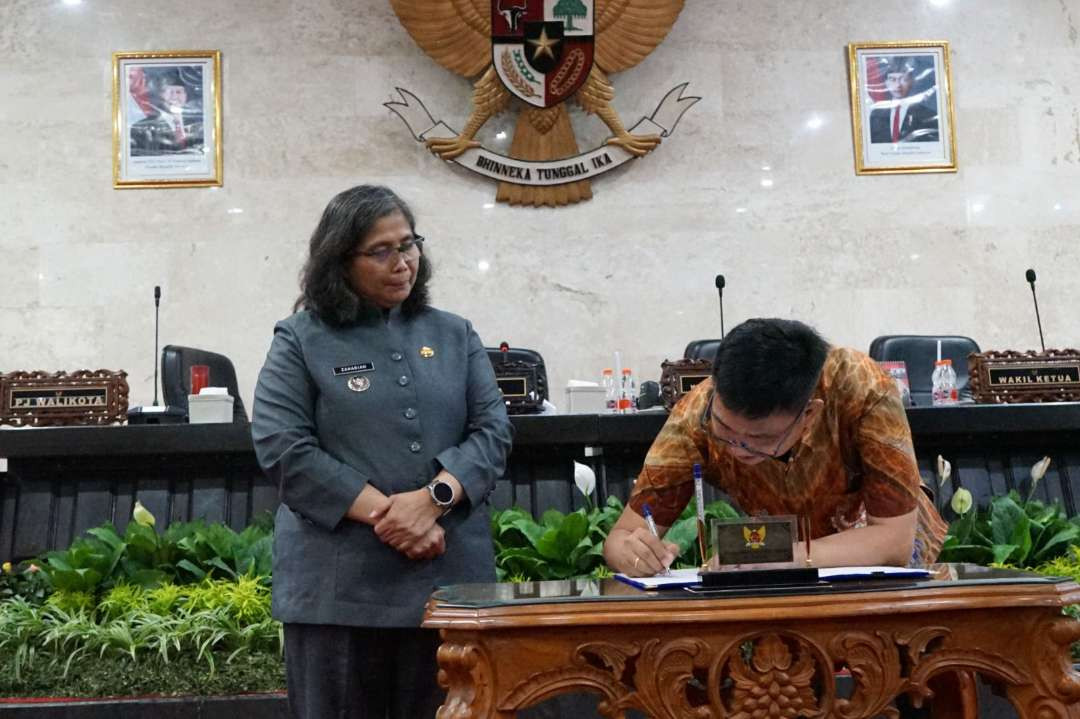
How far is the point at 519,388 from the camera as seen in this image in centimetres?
388

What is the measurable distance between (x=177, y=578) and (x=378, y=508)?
1.40 metres

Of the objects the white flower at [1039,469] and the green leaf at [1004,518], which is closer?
the green leaf at [1004,518]

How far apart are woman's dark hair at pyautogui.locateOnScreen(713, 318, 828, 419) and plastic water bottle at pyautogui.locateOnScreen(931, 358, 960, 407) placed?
2.71 metres

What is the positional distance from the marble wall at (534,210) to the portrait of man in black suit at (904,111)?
0.18 m

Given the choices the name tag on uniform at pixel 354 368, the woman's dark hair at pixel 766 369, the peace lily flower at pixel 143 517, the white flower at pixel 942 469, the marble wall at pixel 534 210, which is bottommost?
the peace lily flower at pixel 143 517

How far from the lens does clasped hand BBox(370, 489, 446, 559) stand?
1965 millimetres

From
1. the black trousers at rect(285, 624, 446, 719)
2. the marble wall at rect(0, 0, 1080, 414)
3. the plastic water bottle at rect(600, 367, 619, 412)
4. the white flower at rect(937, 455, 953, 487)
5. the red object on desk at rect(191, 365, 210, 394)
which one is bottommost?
the black trousers at rect(285, 624, 446, 719)

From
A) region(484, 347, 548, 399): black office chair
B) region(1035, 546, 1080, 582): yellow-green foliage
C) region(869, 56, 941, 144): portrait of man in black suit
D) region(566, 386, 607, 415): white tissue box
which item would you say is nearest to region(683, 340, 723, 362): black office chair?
region(484, 347, 548, 399): black office chair

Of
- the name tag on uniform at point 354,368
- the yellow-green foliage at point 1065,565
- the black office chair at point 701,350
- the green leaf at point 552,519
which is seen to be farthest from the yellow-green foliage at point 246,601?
the black office chair at point 701,350

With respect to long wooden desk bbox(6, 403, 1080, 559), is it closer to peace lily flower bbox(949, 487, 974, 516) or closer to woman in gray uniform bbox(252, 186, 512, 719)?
peace lily flower bbox(949, 487, 974, 516)

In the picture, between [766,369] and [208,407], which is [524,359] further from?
[766,369]

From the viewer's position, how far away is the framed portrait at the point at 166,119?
643 centimetres

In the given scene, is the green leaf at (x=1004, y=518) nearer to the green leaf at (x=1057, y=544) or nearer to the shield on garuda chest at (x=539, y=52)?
the green leaf at (x=1057, y=544)

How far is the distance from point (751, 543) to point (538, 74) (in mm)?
5297
